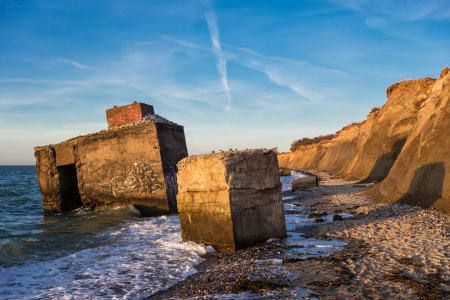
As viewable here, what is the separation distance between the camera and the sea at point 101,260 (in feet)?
11.9

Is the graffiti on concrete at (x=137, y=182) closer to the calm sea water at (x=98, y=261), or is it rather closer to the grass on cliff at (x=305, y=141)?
the calm sea water at (x=98, y=261)

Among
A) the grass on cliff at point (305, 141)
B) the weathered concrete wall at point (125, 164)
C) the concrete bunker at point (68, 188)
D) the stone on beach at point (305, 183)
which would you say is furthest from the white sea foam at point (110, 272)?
the grass on cliff at point (305, 141)

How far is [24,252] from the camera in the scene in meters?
5.63

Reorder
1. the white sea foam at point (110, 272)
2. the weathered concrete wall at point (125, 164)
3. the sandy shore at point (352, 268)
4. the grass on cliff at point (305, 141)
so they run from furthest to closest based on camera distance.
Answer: the grass on cliff at point (305, 141) < the weathered concrete wall at point (125, 164) < the white sea foam at point (110, 272) < the sandy shore at point (352, 268)

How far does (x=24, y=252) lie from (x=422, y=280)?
19.8 feet

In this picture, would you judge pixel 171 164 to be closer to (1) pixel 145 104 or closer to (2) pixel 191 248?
(1) pixel 145 104

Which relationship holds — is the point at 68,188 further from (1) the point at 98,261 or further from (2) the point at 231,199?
(2) the point at 231,199

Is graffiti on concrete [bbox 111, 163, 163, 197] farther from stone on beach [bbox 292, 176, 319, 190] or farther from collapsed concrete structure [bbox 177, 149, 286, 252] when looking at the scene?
stone on beach [bbox 292, 176, 319, 190]

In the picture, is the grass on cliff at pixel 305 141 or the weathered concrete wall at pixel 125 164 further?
the grass on cliff at pixel 305 141

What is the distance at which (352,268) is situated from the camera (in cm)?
350

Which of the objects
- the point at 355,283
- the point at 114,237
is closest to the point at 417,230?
the point at 355,283

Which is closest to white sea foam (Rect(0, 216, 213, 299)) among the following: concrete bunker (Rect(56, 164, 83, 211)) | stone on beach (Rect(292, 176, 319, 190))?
concrete bunker (Rect(56, 164, 83, 211))

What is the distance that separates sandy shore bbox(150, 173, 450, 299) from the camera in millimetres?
2908

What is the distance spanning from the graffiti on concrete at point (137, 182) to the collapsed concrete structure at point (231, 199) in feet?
13.1
